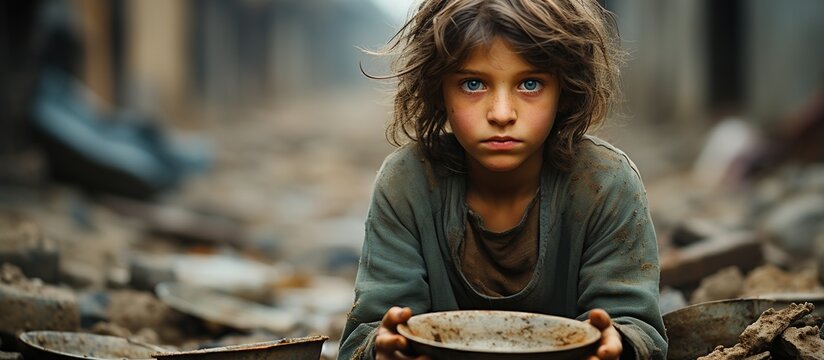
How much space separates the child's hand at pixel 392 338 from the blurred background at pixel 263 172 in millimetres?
1038

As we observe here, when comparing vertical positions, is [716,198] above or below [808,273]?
above

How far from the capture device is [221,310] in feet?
14.4

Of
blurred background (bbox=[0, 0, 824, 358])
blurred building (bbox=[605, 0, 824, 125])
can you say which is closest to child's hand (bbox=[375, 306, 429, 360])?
blurred background (bbox=[0, 0, 824, 358])

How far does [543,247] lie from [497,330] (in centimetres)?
38

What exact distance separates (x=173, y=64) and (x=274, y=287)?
446 inches

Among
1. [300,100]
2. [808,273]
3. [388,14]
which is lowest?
[808,273]

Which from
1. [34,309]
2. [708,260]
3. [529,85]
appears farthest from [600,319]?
[708,260]

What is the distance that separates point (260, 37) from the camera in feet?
118

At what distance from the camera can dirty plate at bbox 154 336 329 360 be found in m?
2.54

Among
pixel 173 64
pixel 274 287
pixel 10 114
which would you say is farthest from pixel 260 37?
pixel 274 287

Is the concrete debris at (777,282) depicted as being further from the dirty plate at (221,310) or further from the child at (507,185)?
the dirty plate at (221,310)

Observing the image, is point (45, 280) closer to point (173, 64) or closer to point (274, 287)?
point (274, 287)

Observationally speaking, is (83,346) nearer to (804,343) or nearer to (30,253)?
(30,253)

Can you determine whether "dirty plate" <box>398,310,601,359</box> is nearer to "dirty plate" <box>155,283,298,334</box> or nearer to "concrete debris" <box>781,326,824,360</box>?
"concrete debris" <box>781,326,824,360</box>
